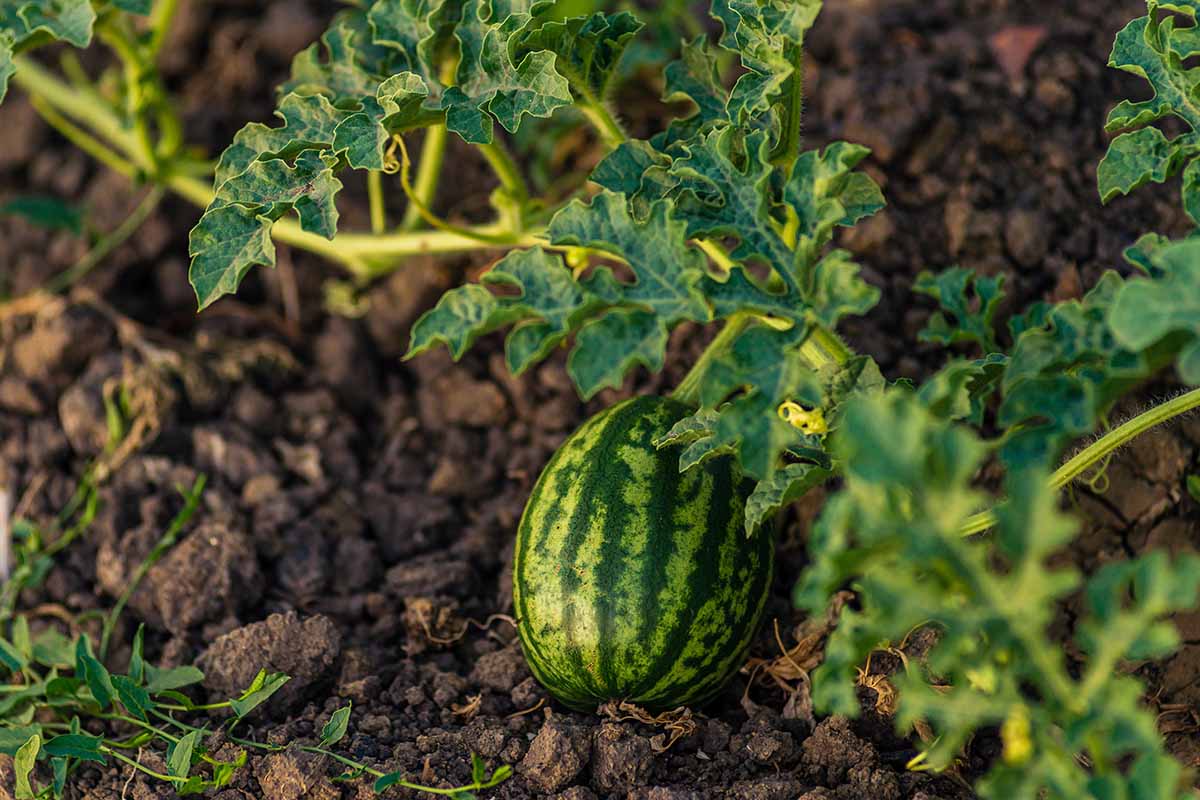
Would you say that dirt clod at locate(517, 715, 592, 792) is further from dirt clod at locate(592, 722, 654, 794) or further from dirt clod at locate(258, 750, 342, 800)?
dirt clod at locate(258, 750, 342, 800)

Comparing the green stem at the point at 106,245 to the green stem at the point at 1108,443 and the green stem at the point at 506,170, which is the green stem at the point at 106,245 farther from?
the green stem at the point at 1108,443

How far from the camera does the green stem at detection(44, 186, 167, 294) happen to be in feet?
13.2

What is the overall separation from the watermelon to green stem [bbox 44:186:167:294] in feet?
6.49

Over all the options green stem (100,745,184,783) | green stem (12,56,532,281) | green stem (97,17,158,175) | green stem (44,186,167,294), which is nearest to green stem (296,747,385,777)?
green stem (100,745,184,783)

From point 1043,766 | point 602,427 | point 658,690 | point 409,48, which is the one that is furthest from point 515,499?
point 1043,766

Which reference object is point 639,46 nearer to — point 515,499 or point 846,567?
point 515,499

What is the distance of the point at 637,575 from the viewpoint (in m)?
2.57

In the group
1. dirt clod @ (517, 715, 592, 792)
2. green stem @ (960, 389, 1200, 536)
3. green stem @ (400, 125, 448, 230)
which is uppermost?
green stem @ (400, 125, 448, 230)

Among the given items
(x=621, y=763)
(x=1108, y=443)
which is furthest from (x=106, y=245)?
(x=1108, y=443)

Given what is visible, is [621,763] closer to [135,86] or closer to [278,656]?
[278,656]

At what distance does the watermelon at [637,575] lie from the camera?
2.56 metres

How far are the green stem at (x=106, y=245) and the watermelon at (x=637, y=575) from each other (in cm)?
198

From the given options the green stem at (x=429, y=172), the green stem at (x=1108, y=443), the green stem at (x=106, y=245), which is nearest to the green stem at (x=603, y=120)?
the green stem at (x=429, y=172)

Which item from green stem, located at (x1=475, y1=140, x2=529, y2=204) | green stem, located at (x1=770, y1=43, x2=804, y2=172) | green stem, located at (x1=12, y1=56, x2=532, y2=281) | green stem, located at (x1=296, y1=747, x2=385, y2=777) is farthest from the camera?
green stem, located at (x1=12, y1=56, x2=532, y2=281)
